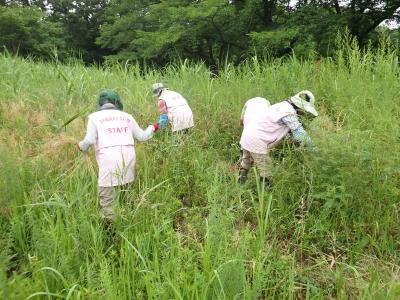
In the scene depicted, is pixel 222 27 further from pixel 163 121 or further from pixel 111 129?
pixel 111 129

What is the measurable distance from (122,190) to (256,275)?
1.21 meters

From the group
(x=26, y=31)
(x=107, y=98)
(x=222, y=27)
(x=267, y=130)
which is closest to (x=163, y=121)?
(x=107, y=98)

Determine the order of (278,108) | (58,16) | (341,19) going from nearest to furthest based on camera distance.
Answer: (278,108) < (341,19) < (58,16)

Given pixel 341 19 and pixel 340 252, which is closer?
pixel 340 252

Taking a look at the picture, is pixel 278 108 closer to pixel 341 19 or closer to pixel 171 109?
pixel 171 109

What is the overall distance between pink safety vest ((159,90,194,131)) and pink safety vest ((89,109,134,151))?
876mm

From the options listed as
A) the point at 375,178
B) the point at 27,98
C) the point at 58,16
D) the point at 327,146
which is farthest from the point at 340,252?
the point at 58,16

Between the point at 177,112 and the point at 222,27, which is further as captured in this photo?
the point at 222,27

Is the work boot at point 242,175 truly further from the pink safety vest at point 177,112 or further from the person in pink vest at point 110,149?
the person in pink vest at point 110,149

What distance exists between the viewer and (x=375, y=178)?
249 centimetres

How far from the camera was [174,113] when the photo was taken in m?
→ 3.68

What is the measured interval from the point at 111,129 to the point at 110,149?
174mm

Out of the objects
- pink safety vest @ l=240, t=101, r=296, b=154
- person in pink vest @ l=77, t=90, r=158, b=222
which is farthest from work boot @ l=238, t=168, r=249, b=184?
person in pink vest @ l=77, t=90, r=158, b=222

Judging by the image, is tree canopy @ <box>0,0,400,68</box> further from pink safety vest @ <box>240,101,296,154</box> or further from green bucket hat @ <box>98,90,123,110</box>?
green bucket hat @ <box>98,90,123,110</box>
